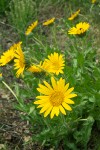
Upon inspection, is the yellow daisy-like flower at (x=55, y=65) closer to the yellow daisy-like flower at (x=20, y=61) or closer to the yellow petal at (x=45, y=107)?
the yellow daisy-like flower at (x=20, y=61)

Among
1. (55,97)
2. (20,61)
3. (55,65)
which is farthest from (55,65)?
(55,97)

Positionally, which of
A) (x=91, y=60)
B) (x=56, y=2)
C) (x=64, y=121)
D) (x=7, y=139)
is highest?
(x=56, y=2)

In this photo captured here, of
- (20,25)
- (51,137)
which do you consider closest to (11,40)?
(20,25)

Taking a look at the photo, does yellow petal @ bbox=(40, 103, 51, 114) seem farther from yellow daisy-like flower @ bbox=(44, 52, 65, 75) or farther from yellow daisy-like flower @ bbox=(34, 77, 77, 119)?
yellow daisy-like flower @ bbox=(44, 52, 65, 75)

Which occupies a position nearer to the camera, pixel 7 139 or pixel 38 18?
pixel 7 139

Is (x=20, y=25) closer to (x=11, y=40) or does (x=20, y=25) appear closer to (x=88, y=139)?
(x=11, y=40)

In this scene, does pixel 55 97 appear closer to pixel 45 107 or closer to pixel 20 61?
pixel 45 107

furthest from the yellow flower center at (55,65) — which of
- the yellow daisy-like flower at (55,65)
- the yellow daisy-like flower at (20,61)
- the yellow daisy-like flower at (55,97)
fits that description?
the yellow daisy-like flower at (55,97)

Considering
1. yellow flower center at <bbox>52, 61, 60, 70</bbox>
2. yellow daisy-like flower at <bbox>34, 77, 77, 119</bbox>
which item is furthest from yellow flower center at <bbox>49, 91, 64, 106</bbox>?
yellow flower center at <bbox>52, 61, 60, 70</bbox>
